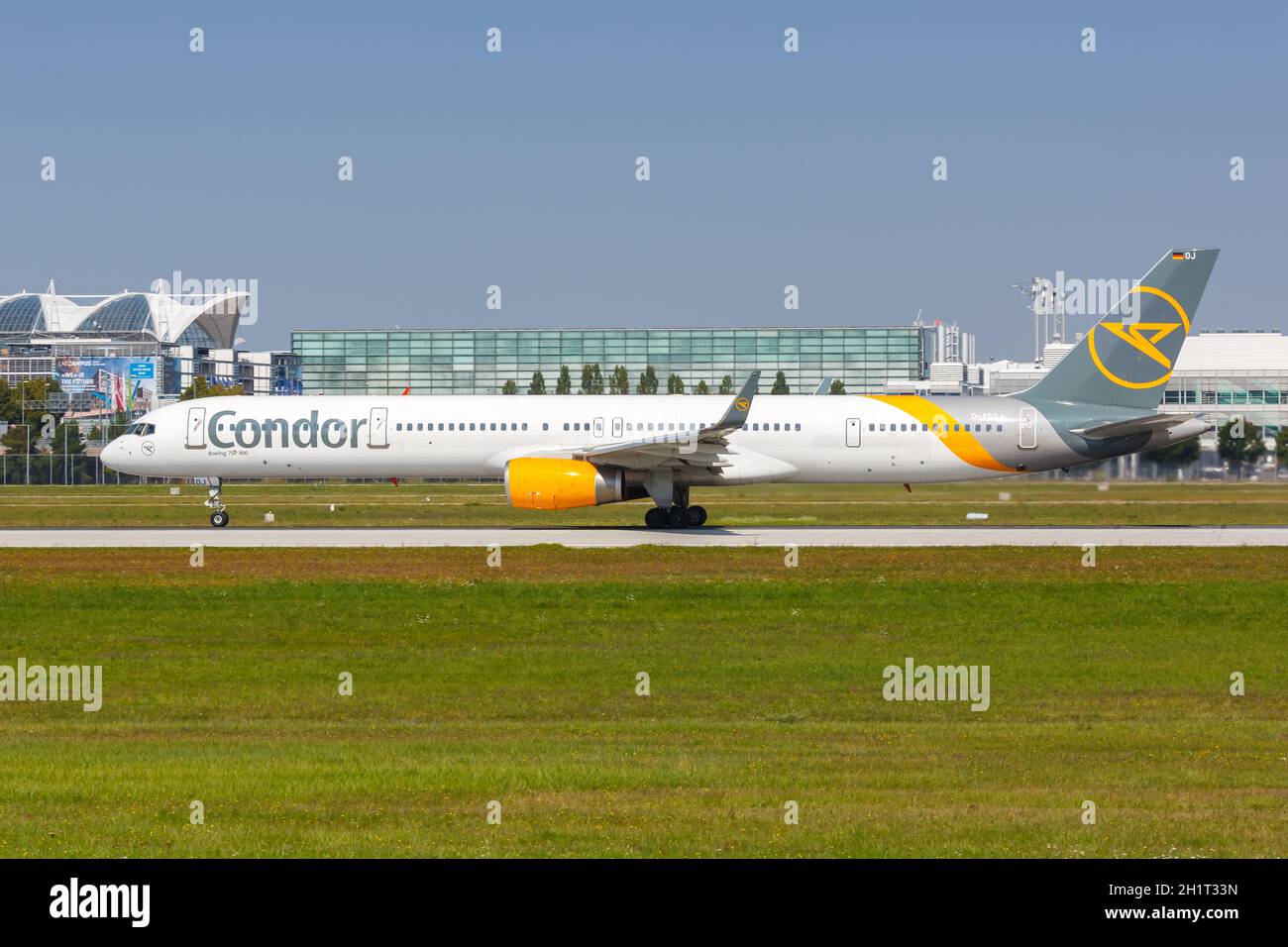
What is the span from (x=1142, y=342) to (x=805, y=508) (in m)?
14.3

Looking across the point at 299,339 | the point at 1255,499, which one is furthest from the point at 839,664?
the point at 299,339

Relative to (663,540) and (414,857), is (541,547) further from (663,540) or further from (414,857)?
(414,857)

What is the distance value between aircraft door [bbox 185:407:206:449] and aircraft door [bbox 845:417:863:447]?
1894 centimetres

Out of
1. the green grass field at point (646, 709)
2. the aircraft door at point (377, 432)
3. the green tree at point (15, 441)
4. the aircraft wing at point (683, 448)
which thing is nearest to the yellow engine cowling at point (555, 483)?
the aircraft wing at point (683, 448)

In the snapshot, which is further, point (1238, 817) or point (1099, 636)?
point (1099, 636)

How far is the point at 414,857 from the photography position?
426 inches

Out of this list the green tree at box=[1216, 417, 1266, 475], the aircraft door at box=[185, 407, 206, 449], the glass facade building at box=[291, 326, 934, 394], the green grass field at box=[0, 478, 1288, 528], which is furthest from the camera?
the glass facade building at box=[291, 326, 934, 394]

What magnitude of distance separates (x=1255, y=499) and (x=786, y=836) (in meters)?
49.0

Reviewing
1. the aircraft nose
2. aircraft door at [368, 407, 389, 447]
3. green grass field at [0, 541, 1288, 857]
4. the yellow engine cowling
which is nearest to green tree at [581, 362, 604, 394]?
the aircraft nose

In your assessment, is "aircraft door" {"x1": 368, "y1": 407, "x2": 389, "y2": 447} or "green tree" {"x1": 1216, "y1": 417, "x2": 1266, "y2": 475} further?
"green tree" {"x1": 1216, "y1": 417, "x2": 1266, "y2": 475}

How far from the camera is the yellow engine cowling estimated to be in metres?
40.6

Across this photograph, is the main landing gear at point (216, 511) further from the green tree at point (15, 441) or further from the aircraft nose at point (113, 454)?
the green tree at point (15, 441)

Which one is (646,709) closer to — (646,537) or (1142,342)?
(646,537)

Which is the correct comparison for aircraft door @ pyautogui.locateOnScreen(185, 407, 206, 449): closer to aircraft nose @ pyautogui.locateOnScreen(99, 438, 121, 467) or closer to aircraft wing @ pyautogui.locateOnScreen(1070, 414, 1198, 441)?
aircraft nose @ pyautogui.locateOnScreen(99, 438, 121, 467)
